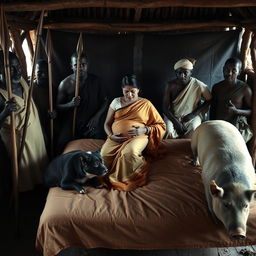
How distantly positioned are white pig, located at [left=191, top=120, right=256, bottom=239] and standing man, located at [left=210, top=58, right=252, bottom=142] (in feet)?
3.56

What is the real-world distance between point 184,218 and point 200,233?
0.60 ft

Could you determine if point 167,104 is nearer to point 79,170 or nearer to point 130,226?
point 79,170

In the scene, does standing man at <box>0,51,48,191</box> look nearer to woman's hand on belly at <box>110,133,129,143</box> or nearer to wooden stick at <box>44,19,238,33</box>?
woman's hand on belly at <box>110,133,129,143</box>

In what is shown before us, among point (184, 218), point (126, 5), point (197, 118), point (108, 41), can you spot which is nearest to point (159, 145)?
point (197, 118)

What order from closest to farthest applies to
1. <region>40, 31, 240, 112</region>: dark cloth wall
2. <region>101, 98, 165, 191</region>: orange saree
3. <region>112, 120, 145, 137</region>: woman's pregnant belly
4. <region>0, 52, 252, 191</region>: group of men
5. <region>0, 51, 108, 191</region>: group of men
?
1. <region>101, 98, 165, 191</region>: orange saree
2. <region>0, 51, 108, 191</region>: group of men
3. <region>112, 120, 145, 137</region>: woman's pregnant belly
4. <region>0, 52, 252, 191</region>: group of men
5. <region>40, 31, 240, 112</region>: dark cloth wall

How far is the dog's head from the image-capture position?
2.94m

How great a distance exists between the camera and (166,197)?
9.45 ft

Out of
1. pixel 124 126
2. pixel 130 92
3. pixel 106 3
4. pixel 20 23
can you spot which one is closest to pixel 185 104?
pixel 130 92

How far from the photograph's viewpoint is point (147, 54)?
5121 mm

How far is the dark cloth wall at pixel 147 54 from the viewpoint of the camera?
5.05m

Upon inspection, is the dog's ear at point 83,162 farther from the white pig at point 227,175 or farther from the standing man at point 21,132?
the white pig at point 227,175

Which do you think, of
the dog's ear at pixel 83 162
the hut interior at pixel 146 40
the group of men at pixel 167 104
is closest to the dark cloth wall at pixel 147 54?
the hut interior at pixel 146 40

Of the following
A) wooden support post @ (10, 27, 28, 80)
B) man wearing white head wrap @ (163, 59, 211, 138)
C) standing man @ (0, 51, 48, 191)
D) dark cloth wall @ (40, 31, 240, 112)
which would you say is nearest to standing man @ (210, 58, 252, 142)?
man wearing white head wrap @ (163, 59, 211, 138)

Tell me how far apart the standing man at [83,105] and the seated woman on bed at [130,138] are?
0.62m
